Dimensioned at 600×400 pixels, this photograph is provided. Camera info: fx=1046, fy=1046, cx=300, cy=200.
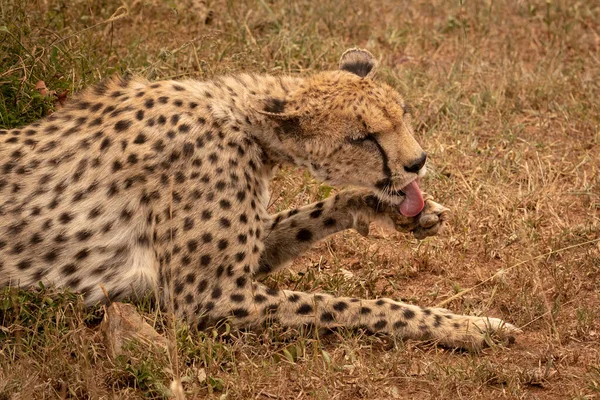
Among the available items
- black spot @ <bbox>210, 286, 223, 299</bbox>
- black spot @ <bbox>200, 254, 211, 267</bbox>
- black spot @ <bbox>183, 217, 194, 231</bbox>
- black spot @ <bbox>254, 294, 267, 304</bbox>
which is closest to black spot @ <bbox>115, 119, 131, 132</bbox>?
black spot @ <bbox>183, 217, 194, 231</bbox>

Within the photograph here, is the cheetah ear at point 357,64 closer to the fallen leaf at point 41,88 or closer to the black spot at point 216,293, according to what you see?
the black spot at point 216,293

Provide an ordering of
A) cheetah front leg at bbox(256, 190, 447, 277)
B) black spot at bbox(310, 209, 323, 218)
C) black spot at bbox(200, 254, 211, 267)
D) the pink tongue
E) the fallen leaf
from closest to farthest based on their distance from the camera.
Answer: black spot at bbox(200, 254, 211, 267) < the pink tongue < cheetah front leg at bbox(256, 190, 447, 277) < black spot at bbox(310, 209, 323, 218) < the fallen leaf

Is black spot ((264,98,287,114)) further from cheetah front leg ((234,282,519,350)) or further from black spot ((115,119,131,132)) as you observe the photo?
cheetah front leg ((234,282,519,350))

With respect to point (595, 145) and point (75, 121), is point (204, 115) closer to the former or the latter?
point (75, 121)

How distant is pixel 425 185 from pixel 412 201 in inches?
43.9

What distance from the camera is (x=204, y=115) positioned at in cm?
421

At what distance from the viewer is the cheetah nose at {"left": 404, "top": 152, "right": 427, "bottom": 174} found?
4.04 m

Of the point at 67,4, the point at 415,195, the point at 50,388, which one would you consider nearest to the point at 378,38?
the point at 67,4

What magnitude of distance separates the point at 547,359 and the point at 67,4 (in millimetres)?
3612

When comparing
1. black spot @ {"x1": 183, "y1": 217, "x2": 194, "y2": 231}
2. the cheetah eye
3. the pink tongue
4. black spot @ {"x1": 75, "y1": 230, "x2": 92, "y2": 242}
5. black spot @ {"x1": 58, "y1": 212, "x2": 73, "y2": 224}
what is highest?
the cheetah eye

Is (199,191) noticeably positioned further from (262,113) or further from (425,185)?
(425,185)

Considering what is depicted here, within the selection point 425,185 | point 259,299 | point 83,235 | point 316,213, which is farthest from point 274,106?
point 425,185

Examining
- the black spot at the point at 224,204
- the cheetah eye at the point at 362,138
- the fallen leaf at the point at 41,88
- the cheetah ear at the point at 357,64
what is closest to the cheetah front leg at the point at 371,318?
the black spot at the point at 224,204

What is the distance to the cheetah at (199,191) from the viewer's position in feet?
13.2
